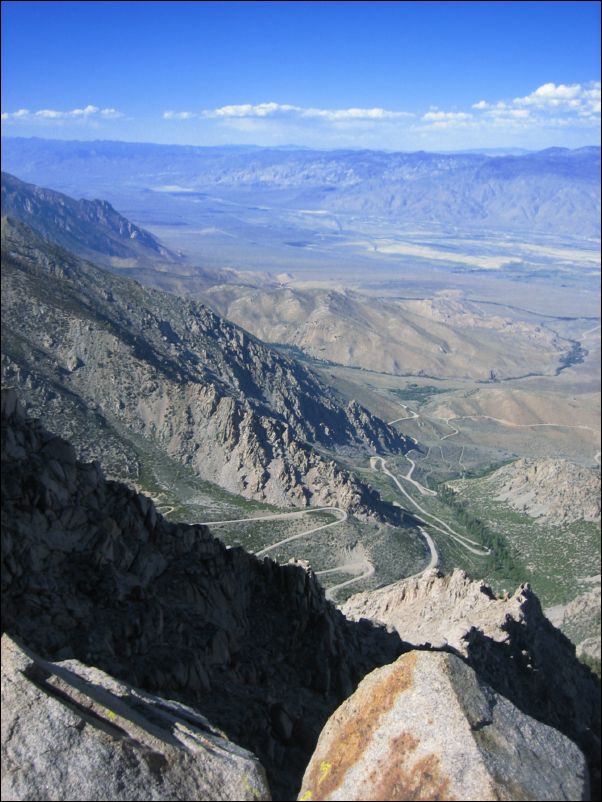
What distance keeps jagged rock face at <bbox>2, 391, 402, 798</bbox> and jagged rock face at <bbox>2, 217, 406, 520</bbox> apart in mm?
59418

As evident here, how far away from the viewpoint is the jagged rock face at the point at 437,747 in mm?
13273

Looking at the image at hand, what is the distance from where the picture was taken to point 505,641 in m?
47.4

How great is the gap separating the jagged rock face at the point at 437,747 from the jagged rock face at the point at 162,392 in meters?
82.4

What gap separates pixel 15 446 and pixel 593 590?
73.3 metres

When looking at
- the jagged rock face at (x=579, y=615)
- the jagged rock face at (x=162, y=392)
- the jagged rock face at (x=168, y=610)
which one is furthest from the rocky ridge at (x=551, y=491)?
the jagged rock face at (x=168, y=610)

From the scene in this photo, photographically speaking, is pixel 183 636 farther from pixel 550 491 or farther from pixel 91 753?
pixel 550 491

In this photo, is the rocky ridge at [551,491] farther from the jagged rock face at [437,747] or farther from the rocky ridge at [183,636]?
the jagged rock face at [437,747]

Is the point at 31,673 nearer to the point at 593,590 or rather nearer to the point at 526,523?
the point at 593,590

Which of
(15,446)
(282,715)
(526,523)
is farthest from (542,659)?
(526,523)

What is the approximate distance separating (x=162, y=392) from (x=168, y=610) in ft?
271

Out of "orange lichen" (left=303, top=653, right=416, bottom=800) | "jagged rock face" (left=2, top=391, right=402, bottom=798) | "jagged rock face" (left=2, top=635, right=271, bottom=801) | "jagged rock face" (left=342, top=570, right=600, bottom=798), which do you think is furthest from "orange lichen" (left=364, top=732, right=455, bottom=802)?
"jagged rock face" (left=342, top=570, right=600, bottom=798)

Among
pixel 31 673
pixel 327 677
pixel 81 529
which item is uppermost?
pixel 31 673

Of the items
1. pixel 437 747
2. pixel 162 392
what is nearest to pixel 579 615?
pixel 162 392

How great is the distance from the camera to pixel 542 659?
48.6 m
